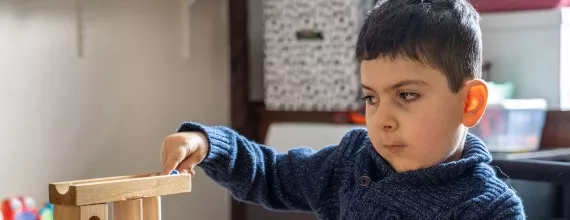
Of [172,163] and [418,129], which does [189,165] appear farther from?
[418,129]

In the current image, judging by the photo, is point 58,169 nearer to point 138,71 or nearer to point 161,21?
point 138,71

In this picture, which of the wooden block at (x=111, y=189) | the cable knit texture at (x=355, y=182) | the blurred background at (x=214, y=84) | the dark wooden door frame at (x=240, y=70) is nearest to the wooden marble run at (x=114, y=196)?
the wooden block at (x=111, y=189)

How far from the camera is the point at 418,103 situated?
82 cm

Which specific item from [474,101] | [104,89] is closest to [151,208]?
[474,101]

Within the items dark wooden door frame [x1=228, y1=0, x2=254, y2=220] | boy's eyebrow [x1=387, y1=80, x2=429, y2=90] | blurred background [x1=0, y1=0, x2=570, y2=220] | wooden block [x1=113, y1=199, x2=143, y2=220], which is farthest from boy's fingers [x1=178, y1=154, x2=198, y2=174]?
dark wooden door frame [x1=228, y1=0, x2=254, y2=220]

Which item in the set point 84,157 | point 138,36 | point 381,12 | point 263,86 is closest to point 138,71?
point 138,36

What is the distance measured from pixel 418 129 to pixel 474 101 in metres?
0.07

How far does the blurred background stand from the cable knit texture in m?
0.47

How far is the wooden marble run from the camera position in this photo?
2.31ft

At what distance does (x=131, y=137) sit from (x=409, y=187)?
46.6 inches

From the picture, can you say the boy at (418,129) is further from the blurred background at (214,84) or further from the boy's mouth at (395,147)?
the blurred background at (214,84)

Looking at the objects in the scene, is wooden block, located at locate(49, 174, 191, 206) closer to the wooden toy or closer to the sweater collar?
the sweater collar

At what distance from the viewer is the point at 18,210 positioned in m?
1.46

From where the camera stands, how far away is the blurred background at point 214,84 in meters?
1.59
